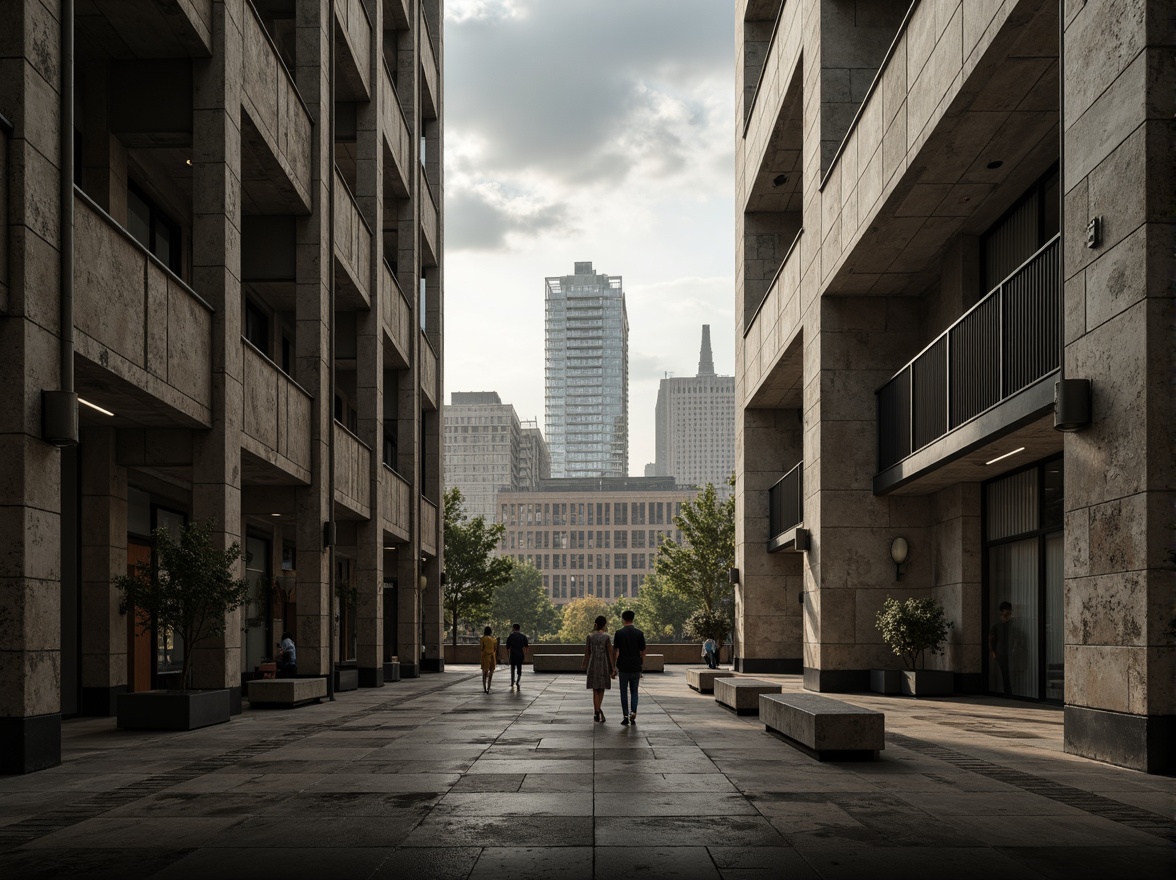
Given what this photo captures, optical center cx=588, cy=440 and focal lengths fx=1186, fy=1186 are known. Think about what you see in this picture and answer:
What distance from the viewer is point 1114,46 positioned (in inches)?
473

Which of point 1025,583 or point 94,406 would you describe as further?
point 1025,583

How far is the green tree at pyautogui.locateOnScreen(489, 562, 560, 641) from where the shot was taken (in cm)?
13150

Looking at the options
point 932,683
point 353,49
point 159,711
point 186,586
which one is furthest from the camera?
point 353,49

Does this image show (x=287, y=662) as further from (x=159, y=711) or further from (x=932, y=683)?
(x=932, y=683)

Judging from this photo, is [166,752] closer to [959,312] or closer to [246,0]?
[246,0]

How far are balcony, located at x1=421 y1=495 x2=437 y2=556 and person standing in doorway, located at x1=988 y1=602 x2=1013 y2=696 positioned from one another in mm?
22009

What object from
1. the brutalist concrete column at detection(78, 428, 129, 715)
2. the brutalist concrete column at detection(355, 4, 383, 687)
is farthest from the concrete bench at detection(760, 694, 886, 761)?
the brutalist concrete column at detection(355, 4, 383, 687)

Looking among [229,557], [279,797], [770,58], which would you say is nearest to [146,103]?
[229,557]

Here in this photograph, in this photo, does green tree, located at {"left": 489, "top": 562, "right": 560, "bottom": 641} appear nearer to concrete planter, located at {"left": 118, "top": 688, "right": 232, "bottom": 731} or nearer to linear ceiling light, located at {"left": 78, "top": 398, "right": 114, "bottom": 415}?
concrete planter, located at {"left": 118, "top": 688, "right": 232, "bottom": 731}

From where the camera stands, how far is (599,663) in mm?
18797

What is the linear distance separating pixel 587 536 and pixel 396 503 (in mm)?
144698

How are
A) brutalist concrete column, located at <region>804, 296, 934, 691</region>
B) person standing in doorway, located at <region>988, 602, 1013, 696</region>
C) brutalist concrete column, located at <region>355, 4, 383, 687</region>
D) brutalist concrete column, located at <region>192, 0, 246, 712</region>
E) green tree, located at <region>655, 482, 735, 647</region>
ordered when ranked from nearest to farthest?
brutalist concrete column, located at <region>192, 0, 246, 712</region> < person standing in doorway, located at <region>988, 602, 1013, 696</region> < brutalist concrete column, located at <region>804, 296, 934, 691</region> < brutalist concrete column, located at <region>355, 4, 383, 687</region> < green tree, located at <region>655, 482, 735, 647</region>

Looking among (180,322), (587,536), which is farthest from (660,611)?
(180,322)

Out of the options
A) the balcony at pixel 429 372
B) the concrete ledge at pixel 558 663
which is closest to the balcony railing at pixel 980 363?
the concrete ledge at pixel 558 663
